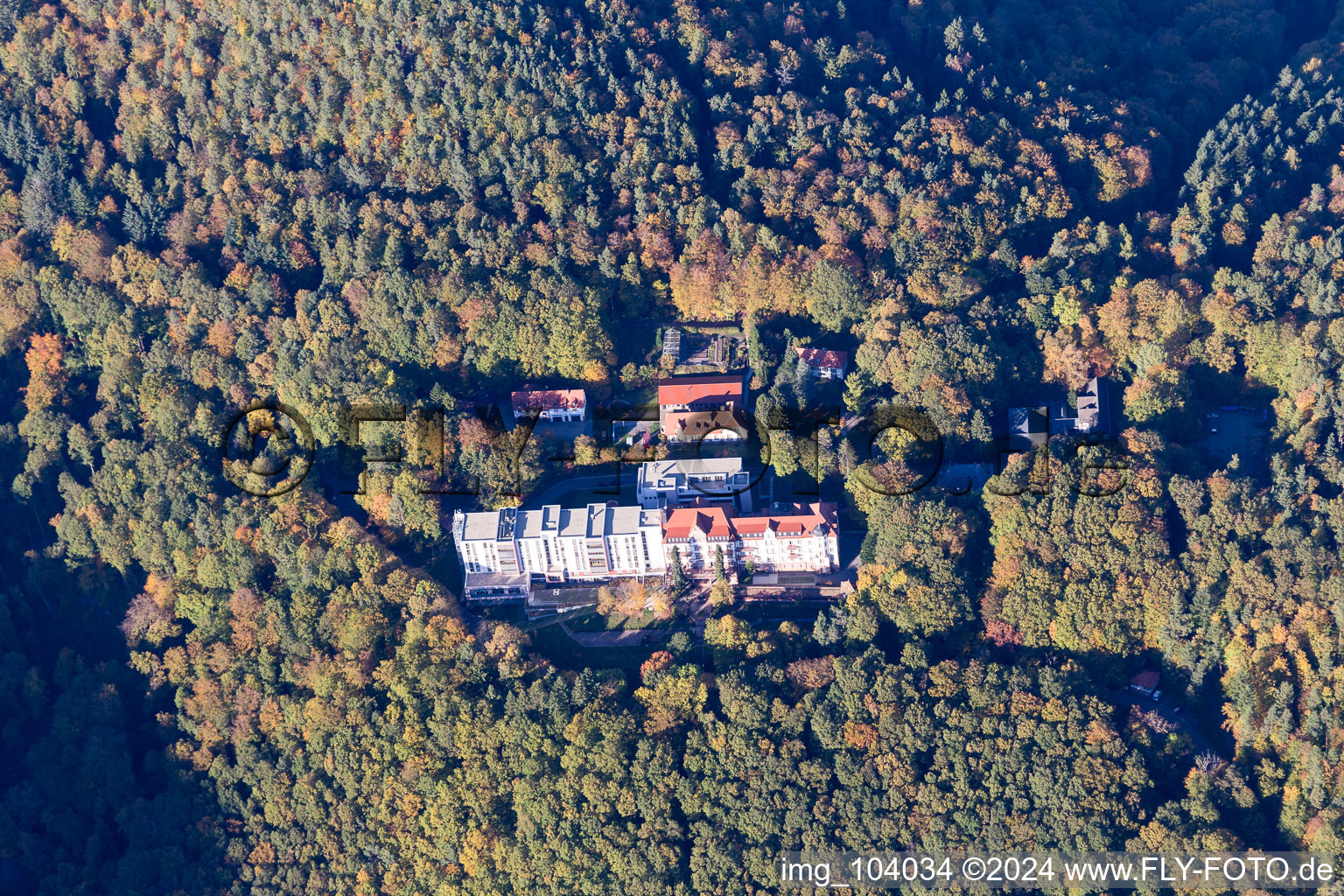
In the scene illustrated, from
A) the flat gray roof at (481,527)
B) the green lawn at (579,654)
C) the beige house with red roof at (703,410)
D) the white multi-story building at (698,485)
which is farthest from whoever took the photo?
the beige house with red roof at (703,410)

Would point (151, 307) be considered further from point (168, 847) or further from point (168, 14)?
A: point (168, 847)

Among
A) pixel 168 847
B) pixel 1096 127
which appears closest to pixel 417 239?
pixel 168 847

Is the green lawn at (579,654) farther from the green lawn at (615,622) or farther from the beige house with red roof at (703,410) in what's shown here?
the beige house with red roof at (703,410)

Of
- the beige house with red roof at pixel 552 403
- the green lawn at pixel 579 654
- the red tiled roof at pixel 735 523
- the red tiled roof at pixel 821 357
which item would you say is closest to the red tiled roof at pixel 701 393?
the red tiled roof at pixel 821 357

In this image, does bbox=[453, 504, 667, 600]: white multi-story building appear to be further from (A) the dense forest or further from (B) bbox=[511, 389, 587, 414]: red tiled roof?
(B) bbox=[511, 389, 587, 414]: red tiled roof

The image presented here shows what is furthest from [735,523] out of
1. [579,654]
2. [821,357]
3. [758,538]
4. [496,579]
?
[496,579]
